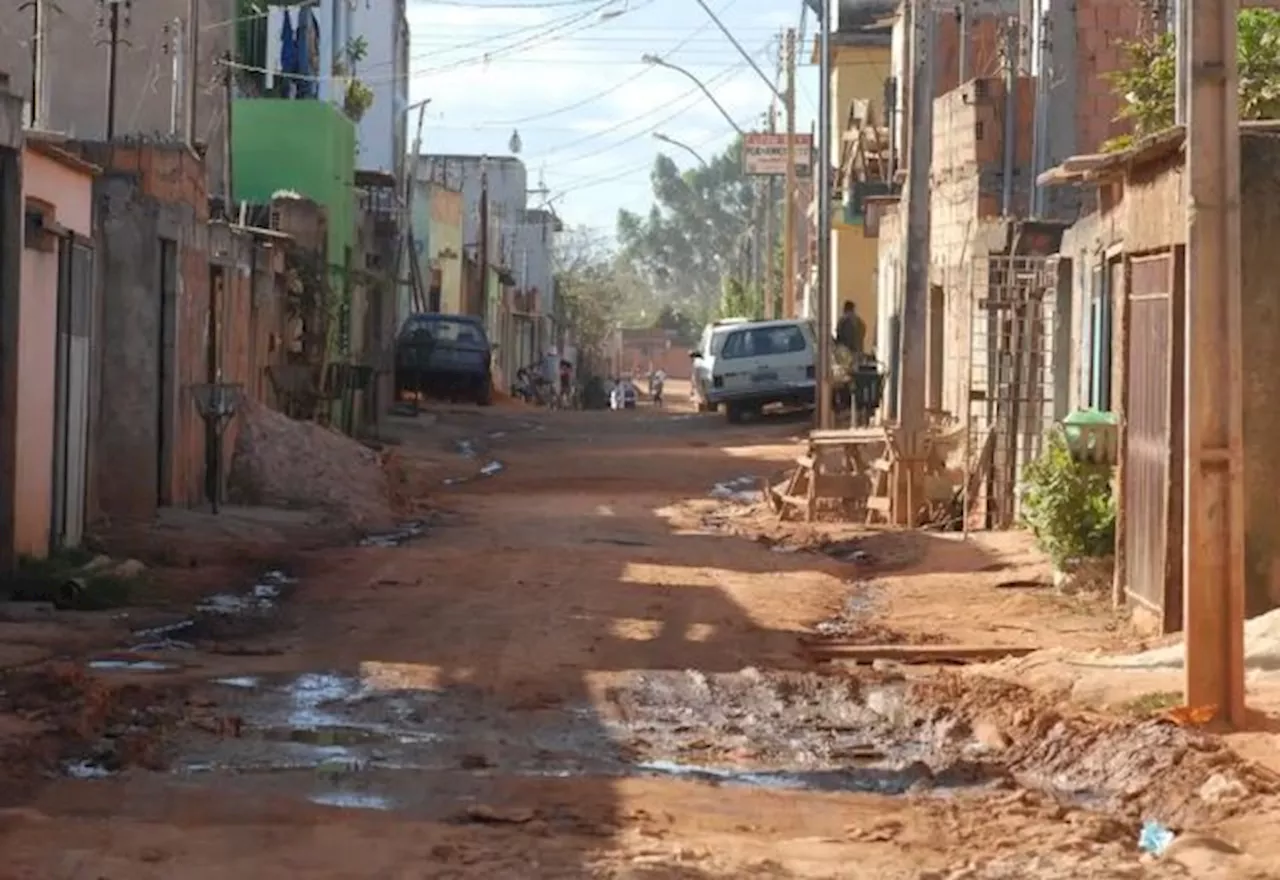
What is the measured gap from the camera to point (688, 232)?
15638 centimetres

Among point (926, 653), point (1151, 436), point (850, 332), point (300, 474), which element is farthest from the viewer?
point (850, 332)

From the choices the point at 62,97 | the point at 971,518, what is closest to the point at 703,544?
the point at 971,518

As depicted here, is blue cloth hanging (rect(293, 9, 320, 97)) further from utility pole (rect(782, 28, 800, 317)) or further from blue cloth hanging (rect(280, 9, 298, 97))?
utility pole (rect(782, 28, 800, 317))

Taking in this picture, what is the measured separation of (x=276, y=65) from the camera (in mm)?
44062

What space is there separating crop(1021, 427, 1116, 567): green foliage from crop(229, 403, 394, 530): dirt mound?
28.0 feet

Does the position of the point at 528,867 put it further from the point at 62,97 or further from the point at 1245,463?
the point at 62,97

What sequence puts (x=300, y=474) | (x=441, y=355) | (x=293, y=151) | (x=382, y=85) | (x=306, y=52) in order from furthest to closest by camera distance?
1. (x=382, y=85)
2. (x=441, y=355)
3. (x=306, y=52)
4. (x=293, y=151)
5. (x=300, y=474)

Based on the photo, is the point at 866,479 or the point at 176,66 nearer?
the point at 866,479

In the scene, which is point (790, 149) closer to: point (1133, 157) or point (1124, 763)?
point (1133, 157)

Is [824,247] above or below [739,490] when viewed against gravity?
above

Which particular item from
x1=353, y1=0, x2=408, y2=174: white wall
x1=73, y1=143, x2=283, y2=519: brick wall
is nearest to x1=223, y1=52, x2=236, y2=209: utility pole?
x1=73, y1=143, x2=283, y2=519: brick wall

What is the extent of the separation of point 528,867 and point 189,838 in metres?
1.27

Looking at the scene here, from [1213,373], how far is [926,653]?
4.04 metres

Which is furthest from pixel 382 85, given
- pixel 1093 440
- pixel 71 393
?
pixel 1093 440
